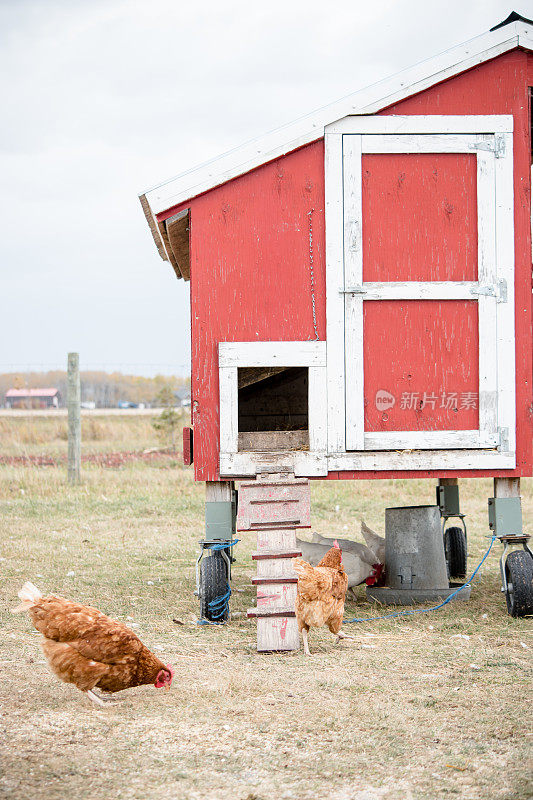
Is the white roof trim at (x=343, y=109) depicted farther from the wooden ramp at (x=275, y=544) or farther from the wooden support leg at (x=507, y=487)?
the wooden support leg at (x=507, y=487)

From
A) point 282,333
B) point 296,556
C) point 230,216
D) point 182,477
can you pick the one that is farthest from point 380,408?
point 182,477

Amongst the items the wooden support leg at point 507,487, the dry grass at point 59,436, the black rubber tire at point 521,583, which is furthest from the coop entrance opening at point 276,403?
the dry grass at point 59,436

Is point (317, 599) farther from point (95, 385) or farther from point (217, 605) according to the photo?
point (95, 385)

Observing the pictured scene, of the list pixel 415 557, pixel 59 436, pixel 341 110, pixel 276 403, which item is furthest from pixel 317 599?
pixel 59 436

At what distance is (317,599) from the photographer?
195 inches

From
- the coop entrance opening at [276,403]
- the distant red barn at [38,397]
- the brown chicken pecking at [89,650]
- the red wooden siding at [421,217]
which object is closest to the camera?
the brown chicken pecking at [89,650]

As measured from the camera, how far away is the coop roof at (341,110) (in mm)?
5734

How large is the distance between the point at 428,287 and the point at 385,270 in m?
0.32

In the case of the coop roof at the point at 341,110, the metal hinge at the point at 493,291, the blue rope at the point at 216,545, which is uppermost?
the coop roof at the point at 341,110

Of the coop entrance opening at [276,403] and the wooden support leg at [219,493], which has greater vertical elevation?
the coop entrance opening at [276,403]

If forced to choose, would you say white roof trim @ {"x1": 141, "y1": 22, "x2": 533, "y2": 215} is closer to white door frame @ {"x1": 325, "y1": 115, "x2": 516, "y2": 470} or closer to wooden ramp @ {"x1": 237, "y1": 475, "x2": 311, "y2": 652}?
white door frame @ {"x1": 325, "y1": 115, "x2": 516, "y2": 470}

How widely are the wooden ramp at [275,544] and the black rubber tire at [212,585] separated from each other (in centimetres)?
60

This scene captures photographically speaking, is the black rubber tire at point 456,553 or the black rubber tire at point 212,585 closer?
the black rubber tire at point 212,585

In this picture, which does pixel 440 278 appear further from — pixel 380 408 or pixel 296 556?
pixel 296 556
